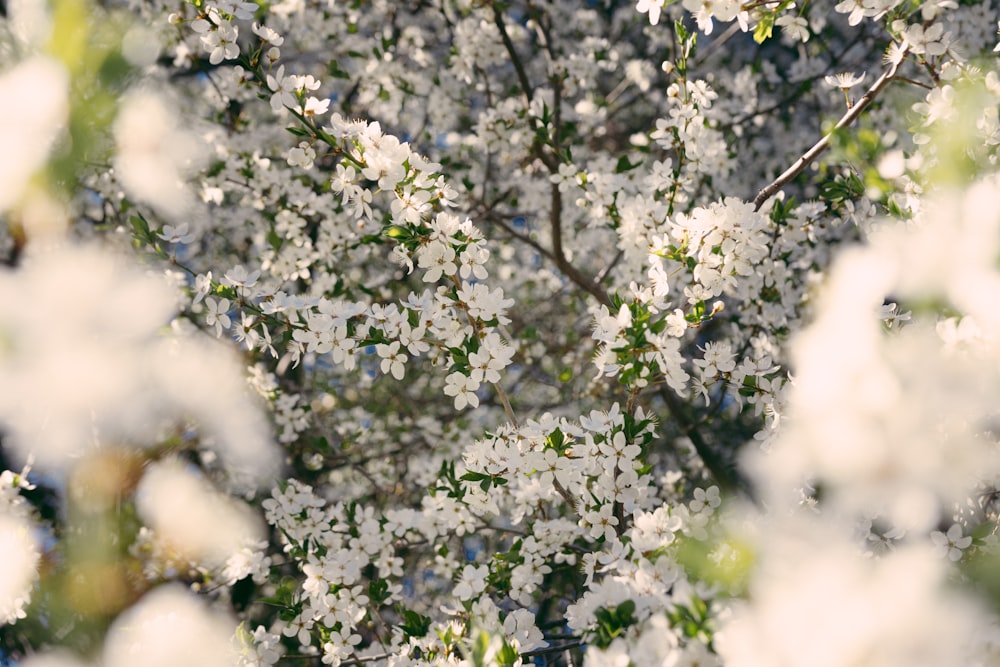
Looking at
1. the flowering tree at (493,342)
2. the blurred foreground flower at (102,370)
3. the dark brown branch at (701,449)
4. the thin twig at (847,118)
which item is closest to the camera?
the flowering tree at (493,342)

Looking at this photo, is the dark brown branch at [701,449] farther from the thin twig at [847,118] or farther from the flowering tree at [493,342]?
the thin twig at [847,118]

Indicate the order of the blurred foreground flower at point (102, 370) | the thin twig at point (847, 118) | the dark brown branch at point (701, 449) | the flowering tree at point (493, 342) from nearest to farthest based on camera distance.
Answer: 1. the flowering tree at point (493, 342)
2. the thin twig at point (847, 118)
3. the blurred foreground flower at point (102, 370)
4. the dark brown branch at point (701, 449)

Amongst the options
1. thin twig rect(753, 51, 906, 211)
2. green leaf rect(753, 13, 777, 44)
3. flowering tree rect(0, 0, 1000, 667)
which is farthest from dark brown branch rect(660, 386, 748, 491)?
green leaf rect(753, 13, 777, 44)

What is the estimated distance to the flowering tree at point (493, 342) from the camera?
1.15 m

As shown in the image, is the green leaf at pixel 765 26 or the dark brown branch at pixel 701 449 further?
the dark brown branch at pixel 701 449

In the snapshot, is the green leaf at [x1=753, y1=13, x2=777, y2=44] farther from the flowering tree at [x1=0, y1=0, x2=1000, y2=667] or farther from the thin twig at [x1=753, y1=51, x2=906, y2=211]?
the thin twig at [x1=753, y1=51, x2=906, y2=211]

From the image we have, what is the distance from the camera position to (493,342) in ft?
6.84

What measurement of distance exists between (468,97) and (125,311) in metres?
2.52

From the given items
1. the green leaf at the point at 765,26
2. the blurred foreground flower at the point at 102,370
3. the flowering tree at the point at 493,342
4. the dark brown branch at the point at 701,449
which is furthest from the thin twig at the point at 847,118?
the blurred foreground flower at the point at 102,370

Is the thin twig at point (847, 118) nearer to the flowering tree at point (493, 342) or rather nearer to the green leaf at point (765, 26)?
the flowering tree at point (493, 342)

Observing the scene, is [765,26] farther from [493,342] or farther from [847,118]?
[493,342]

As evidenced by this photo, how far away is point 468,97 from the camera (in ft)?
14.8

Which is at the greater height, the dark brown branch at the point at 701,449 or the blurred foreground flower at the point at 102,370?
the dark brown branch at the point at 701,449

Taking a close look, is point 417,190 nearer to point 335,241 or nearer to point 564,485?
point 564,485
